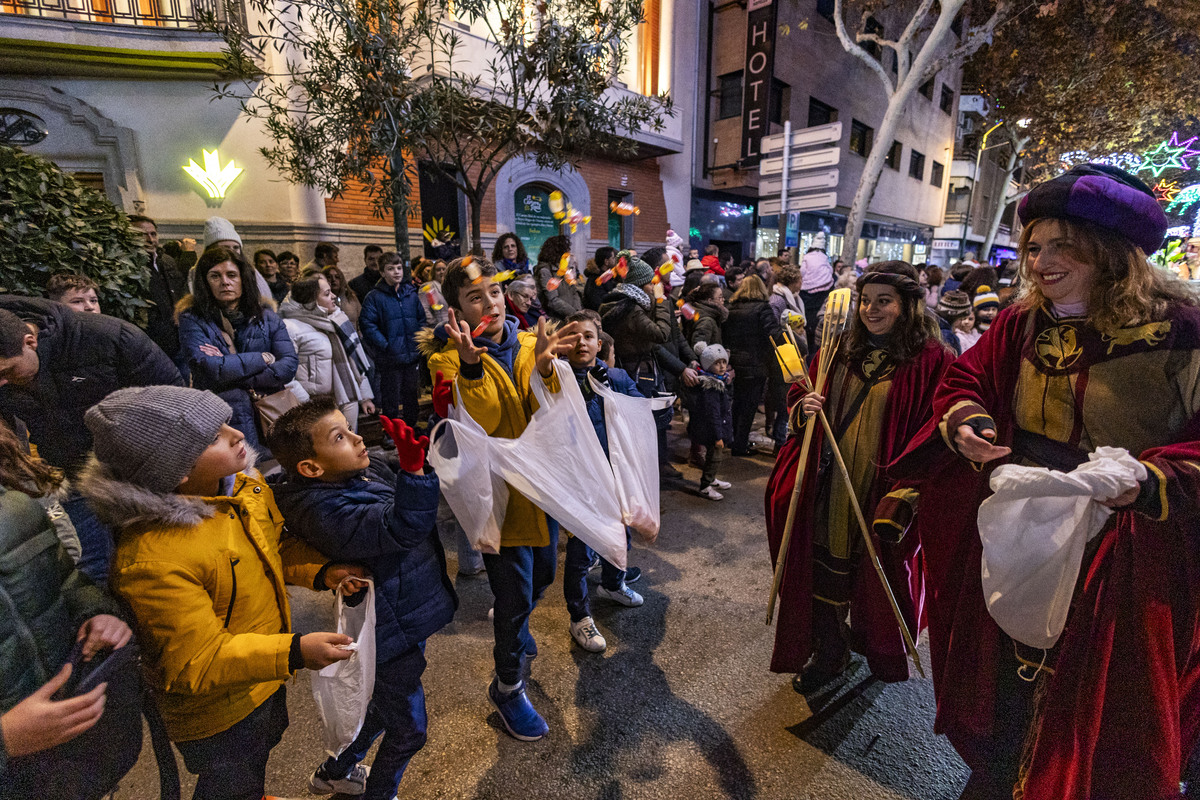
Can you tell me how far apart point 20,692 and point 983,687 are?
2.54 meters

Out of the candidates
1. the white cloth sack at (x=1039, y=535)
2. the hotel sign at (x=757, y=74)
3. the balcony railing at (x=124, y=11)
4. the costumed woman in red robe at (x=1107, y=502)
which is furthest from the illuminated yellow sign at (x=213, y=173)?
the hotel sign at (x=757, y=74)

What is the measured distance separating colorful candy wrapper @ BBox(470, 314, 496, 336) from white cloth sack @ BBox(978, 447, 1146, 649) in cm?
175

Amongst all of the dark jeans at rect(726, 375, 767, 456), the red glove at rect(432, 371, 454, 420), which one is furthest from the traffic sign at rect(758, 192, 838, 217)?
the red glove at rect(432, 371, 454, 420)

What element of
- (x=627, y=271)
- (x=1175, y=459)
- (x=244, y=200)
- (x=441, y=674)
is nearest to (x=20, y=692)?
(x=441, y=674)

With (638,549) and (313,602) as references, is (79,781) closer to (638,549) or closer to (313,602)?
(313,602)

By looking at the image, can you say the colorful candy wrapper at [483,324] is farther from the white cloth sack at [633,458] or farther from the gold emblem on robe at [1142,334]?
the gold emblem on robe at [1142,334]

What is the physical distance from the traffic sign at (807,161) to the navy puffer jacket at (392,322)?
15.8ft

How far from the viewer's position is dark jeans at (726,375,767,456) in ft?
17.6

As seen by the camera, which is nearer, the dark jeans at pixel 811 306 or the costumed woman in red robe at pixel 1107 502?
the costumed woman in red robe at pixel 1107 502

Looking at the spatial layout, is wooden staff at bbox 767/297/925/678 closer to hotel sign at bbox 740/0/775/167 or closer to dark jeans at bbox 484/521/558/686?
dark jeans at bbox 484/521/558/686

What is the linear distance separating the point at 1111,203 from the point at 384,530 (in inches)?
87.7

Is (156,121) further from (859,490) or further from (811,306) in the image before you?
(859,490)

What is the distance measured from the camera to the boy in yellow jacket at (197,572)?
1227 mm

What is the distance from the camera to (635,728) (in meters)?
2.26
